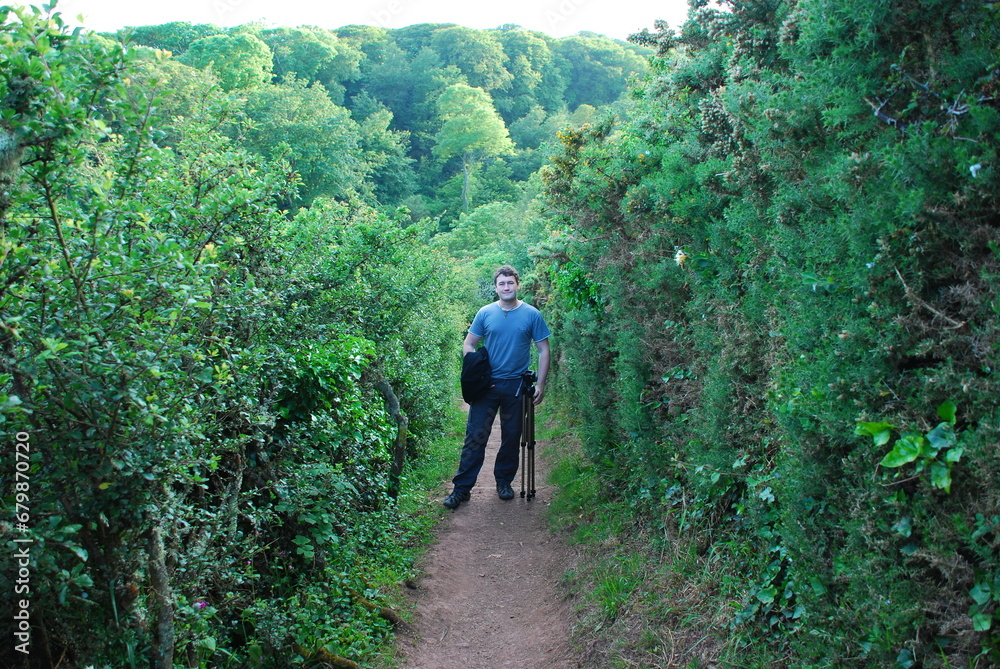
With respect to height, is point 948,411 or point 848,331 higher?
point 848,331

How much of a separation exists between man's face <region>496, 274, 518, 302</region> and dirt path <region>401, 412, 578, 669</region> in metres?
2.28

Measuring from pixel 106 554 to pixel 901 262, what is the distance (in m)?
3.19

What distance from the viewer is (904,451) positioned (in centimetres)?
213

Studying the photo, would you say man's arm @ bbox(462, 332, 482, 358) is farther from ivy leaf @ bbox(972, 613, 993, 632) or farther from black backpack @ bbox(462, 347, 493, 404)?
ivy leaf @ bbox(972, 613, 993, 632)

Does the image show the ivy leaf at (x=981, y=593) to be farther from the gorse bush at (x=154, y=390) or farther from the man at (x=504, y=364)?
the man at (x=504, y=364)

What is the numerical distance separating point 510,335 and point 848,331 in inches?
179

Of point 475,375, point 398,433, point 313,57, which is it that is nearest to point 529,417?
point 475,375

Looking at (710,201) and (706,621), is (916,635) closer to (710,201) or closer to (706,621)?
(706,621)

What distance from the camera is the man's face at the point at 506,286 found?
677cm

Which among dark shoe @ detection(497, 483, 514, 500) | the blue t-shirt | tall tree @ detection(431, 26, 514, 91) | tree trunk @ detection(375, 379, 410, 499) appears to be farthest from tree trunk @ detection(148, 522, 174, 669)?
tall tree @ detection(431, 26, 514, 91)

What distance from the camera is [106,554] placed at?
8.48 ft

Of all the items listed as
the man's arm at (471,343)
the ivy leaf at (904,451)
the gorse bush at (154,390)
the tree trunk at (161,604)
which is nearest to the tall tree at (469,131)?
the man's arm at (471,343)

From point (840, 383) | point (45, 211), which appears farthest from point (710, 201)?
point (45, 211)

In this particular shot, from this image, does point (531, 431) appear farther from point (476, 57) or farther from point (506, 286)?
point (476, 57)
